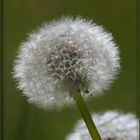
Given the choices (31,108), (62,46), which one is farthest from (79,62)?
(31,108)

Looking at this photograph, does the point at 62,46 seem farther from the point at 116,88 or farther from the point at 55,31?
the point at 116,88

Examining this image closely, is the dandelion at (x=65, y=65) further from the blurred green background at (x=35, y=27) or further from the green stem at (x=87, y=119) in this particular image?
the blurred green background at (x=35, y=27)

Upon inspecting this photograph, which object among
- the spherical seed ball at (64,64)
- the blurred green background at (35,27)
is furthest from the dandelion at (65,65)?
the blurred green background at (35,27)

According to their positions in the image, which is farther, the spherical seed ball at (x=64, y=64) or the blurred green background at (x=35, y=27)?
the blurred green background at (x=35, y=27)

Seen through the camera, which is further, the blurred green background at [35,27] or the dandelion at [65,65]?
the blurred green background at [35,27]

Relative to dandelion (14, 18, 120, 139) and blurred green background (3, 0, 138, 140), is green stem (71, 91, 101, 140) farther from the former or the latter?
blurred green background (3, 0, 138, 140)

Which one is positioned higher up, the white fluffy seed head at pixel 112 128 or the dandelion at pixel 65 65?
the dandelion at pixel 65 65

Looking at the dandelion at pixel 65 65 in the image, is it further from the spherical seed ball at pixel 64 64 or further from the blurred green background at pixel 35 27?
the blurred green background at pixel 35 27
